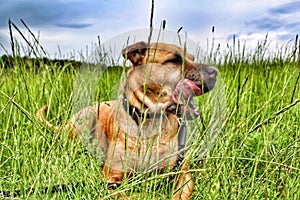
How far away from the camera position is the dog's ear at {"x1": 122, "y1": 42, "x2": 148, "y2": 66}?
2168 mm

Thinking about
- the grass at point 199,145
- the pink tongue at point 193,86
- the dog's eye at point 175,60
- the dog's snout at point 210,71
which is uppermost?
the dog's eye at point 175,60

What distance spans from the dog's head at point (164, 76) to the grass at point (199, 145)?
8.9 inches

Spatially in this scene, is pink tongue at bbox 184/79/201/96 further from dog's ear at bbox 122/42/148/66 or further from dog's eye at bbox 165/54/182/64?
dog's ear at bbox 122/42/148/66

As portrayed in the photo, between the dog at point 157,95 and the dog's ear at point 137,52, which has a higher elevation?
the dog's ear at point 137,52

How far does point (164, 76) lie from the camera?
2.12 m

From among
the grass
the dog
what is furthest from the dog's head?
the grass

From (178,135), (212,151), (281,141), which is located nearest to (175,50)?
(178,135)

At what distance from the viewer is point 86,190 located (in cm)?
178

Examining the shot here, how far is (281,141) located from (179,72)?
77cm

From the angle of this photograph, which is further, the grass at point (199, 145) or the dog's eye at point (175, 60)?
the dog's eye at point (175, 60)

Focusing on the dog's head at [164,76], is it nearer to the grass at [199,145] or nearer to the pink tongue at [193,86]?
the pink tongue at [193,86]

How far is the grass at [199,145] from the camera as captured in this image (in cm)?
165

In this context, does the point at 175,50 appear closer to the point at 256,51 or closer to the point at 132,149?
the point at 132,149

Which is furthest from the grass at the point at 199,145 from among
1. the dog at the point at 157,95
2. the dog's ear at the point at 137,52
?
the dog's ear at the point at 137,52
